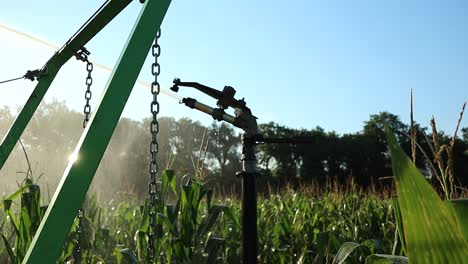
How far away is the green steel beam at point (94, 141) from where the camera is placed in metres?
1.04

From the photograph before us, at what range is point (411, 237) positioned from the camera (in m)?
0.36

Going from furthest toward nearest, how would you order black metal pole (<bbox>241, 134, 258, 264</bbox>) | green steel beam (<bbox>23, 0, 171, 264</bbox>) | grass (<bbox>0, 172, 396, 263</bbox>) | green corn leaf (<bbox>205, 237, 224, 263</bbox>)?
green corn leaf (<bbox>205, 237, 224, 263</bbox>)
grass (<bbox>0, 172, 396, 263</bbox>)
black metal pole (<bbox>241, 134, 258, 264</bbox>)
green steel beam (<bbox>23, 0, 171, 264</bbox>)

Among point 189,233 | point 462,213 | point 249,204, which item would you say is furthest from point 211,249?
point 462,213

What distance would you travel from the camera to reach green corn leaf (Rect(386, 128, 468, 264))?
34 cm

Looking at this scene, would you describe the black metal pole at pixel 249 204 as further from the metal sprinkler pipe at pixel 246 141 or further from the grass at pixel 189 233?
the grass at pixel 189 233

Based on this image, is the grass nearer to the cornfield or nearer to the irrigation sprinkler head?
the cornfield

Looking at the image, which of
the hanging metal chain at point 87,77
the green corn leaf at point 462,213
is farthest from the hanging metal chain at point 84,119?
the green corn leaf at point 462,213

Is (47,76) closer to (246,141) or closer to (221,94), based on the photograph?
(221,94)

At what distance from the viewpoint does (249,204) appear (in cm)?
204

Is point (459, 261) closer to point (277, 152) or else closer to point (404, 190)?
point (404, 190)

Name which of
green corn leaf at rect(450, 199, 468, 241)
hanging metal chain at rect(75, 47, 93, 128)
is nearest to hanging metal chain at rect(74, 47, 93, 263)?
hanging metal chain at rect(75, 47, 93, 128)

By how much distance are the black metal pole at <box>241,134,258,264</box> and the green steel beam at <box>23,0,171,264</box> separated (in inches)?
34.6

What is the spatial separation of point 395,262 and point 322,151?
151 feet

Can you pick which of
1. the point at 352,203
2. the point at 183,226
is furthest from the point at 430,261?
the point at 352,203
